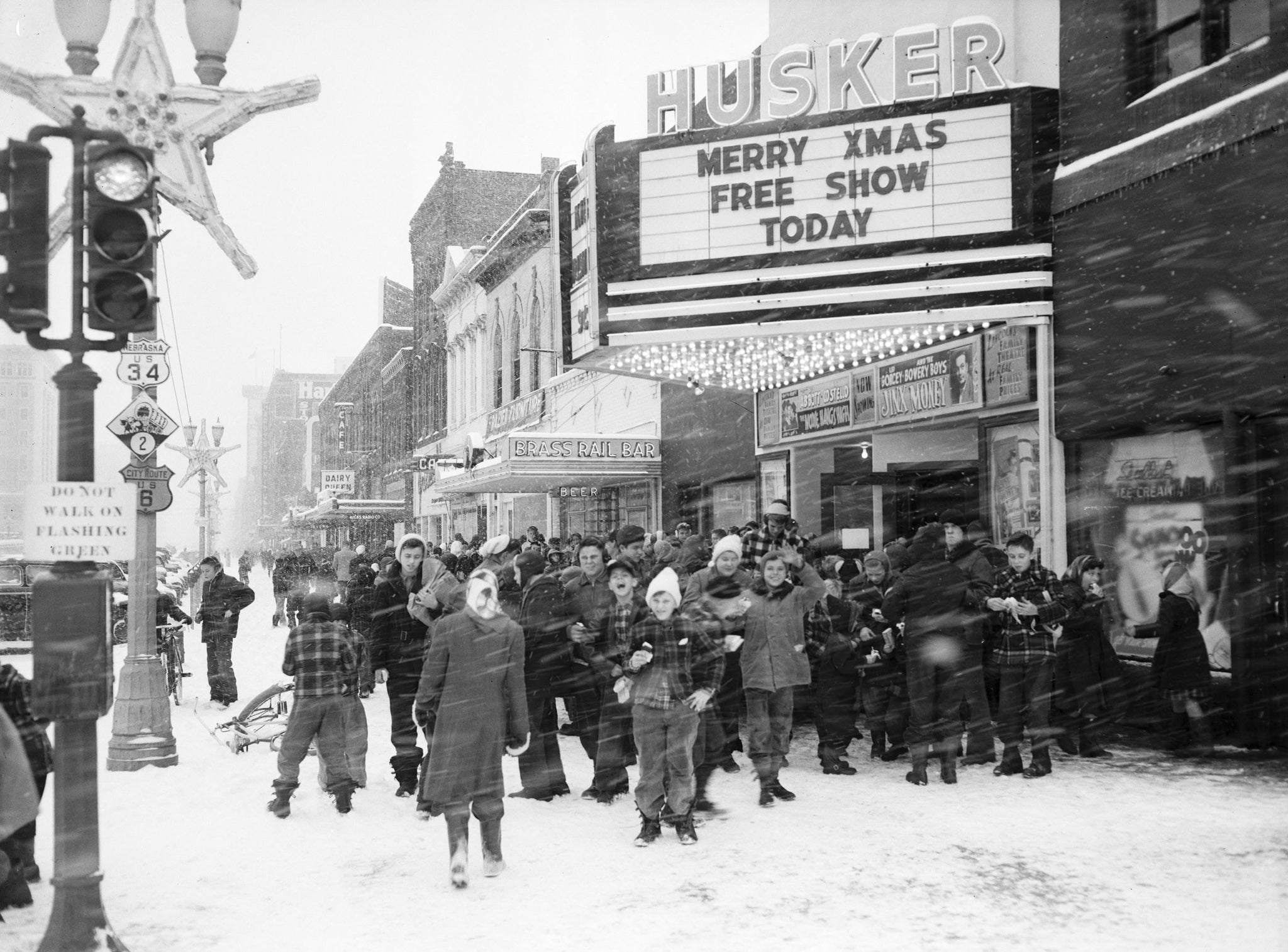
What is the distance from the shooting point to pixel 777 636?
7.99 metres

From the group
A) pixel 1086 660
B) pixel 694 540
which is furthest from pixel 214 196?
pixel 1086 660

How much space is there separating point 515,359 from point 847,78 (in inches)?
858

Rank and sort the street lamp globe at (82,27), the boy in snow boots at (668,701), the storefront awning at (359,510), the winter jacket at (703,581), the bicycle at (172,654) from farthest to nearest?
1. the storefront awning at (359,510)
2. the bicycle at (172,654)
3. the winter jacket at (703,581)
4. the street lamp globe at (82,27)
5. the boy in snow boots at (668,701)

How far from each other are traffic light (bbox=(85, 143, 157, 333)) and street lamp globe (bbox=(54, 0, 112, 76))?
2.60 meters

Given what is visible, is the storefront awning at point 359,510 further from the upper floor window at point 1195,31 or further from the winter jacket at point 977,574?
the winter jacket at point 977,574

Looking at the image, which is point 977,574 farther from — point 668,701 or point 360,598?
point 360,598

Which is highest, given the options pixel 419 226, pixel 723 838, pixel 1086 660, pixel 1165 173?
pixel 419 226

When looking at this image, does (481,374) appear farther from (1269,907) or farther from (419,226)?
(1269,907)

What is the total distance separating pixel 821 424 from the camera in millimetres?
16641

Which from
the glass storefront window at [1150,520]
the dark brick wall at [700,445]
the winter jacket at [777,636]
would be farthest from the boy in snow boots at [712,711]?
the dark brick wall at [700,445]

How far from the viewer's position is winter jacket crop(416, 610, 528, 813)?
6.16 meters

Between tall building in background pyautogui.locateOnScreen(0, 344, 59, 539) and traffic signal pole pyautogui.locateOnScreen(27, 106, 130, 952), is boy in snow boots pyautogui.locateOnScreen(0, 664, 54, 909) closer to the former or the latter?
traffic signal pole pyautogui.locateOnScreen(27, 106, 130, 952)

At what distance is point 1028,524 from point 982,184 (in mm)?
3795

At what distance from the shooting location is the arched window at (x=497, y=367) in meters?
33.7
